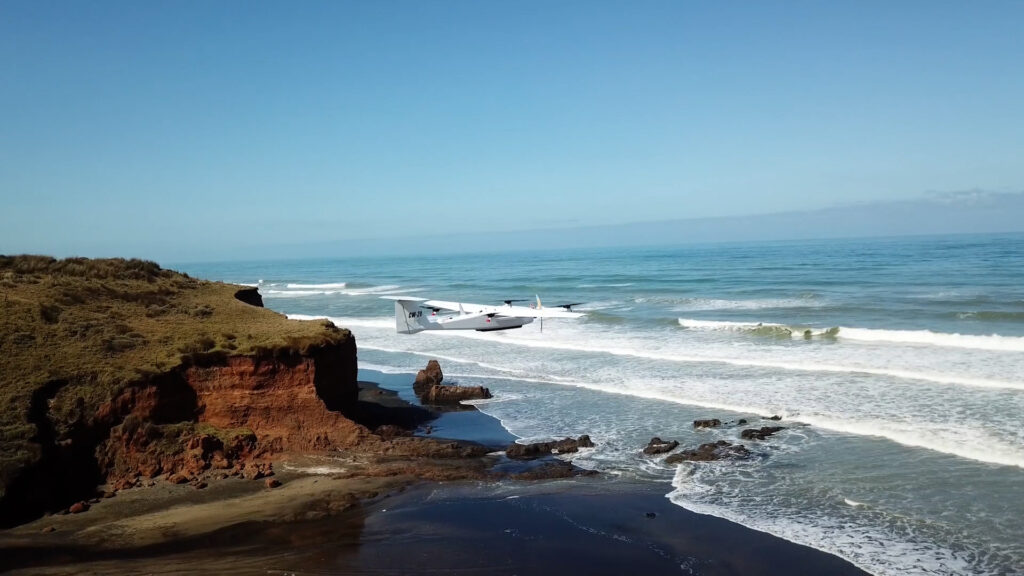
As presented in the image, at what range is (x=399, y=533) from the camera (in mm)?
12219

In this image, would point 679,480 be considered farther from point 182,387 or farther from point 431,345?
point 431,345

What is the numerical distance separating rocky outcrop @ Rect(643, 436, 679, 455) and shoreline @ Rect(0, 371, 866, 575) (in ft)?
6.78

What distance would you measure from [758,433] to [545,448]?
5513 millimetres

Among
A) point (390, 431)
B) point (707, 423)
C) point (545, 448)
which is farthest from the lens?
point (707, 423)

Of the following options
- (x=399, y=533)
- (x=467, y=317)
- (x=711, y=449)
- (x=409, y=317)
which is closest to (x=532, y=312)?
(x=467, y=317)

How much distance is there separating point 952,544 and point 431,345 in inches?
1050

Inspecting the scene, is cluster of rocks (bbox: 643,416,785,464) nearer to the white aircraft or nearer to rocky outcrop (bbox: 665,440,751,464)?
rocky outcrop (bbox: 665,440,751,464)

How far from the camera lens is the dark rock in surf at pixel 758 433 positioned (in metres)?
17.7

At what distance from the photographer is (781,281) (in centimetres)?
5841

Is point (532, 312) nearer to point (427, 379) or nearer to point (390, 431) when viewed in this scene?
point (427, 379)

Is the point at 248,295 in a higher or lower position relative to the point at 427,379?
higher

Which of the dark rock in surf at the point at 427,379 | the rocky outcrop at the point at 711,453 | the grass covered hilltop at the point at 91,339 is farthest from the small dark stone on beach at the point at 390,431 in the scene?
the rocky outcrop at the point at 711,453

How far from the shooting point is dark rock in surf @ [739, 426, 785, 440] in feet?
58.1

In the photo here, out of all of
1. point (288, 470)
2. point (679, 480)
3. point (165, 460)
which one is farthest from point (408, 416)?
point (679, 480)
